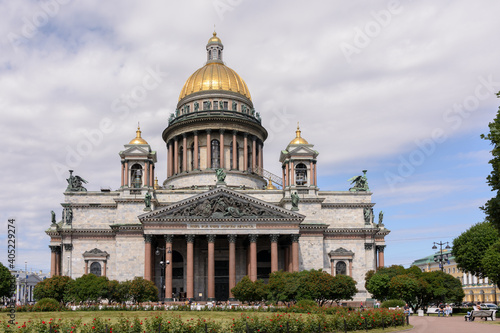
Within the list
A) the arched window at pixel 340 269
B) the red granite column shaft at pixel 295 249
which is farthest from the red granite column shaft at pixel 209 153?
the arched window at pixel 340 269

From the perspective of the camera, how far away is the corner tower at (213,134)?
294 ft

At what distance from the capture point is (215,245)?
77000 mm

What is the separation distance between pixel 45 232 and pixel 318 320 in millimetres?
59873

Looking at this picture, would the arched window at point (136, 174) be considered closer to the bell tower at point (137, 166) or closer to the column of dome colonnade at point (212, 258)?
the bell tower at point (137, 166)

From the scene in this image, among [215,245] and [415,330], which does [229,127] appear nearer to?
[215,245]

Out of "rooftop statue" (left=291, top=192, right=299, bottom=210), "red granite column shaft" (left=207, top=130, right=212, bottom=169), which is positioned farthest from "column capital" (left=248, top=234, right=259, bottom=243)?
"red granite column shaft" (left=207, top=130, right=212, bottom=169)

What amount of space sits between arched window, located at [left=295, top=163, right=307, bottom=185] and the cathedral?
17cm

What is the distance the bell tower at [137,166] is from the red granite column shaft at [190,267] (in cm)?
1310

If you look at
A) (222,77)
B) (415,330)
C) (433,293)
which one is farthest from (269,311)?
(222,77)

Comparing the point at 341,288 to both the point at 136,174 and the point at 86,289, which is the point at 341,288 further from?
the point at 136,174

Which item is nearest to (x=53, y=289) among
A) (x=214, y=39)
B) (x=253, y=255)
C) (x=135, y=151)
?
(x=253, y=255)

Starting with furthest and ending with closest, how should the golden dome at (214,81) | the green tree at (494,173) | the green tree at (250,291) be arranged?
the golden dome at (214,81)
the green tree at (250,291)
the green tree at (494,173)

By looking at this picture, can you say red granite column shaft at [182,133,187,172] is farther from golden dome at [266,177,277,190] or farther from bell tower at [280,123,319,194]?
bell tower at [280,123,319,194]

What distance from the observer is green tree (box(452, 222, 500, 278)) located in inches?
2852
